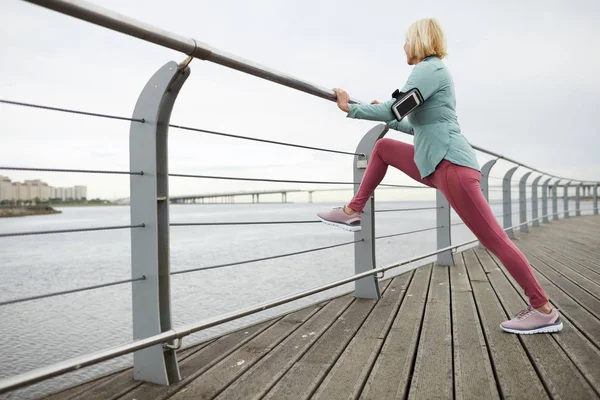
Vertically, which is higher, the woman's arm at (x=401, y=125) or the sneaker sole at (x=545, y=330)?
Answer: the woman's arm at (x=401, y=125)

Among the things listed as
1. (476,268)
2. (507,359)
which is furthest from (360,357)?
(476,268)

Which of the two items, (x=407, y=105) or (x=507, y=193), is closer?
(x=407, y=105)

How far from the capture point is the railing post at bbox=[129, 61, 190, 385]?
142 cm

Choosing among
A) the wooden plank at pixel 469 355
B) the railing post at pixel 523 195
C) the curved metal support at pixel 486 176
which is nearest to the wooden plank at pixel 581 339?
the wooden plank at pixel 469 355

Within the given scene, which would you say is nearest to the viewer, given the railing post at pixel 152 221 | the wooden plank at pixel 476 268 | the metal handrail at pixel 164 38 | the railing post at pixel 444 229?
the metal handrail at pixel 164 38

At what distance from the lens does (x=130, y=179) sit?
150cm

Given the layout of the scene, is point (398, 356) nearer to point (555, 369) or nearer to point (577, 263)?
point (555, 369)

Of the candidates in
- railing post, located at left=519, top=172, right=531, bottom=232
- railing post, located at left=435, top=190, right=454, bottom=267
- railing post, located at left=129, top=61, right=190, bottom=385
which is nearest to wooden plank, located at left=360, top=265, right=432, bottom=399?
railing post, located at left=129, top=61, right=190, bottom=385

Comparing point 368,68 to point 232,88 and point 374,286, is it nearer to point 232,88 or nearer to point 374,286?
point 232,88

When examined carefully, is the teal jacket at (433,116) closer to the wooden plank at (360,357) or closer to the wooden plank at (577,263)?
the wooden plank at (360,357)

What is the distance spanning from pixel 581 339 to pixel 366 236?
3.77ft

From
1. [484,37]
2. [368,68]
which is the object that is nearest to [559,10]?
[484,37]

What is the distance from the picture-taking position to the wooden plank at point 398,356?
1333 millimetres

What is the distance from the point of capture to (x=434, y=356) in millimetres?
1622
